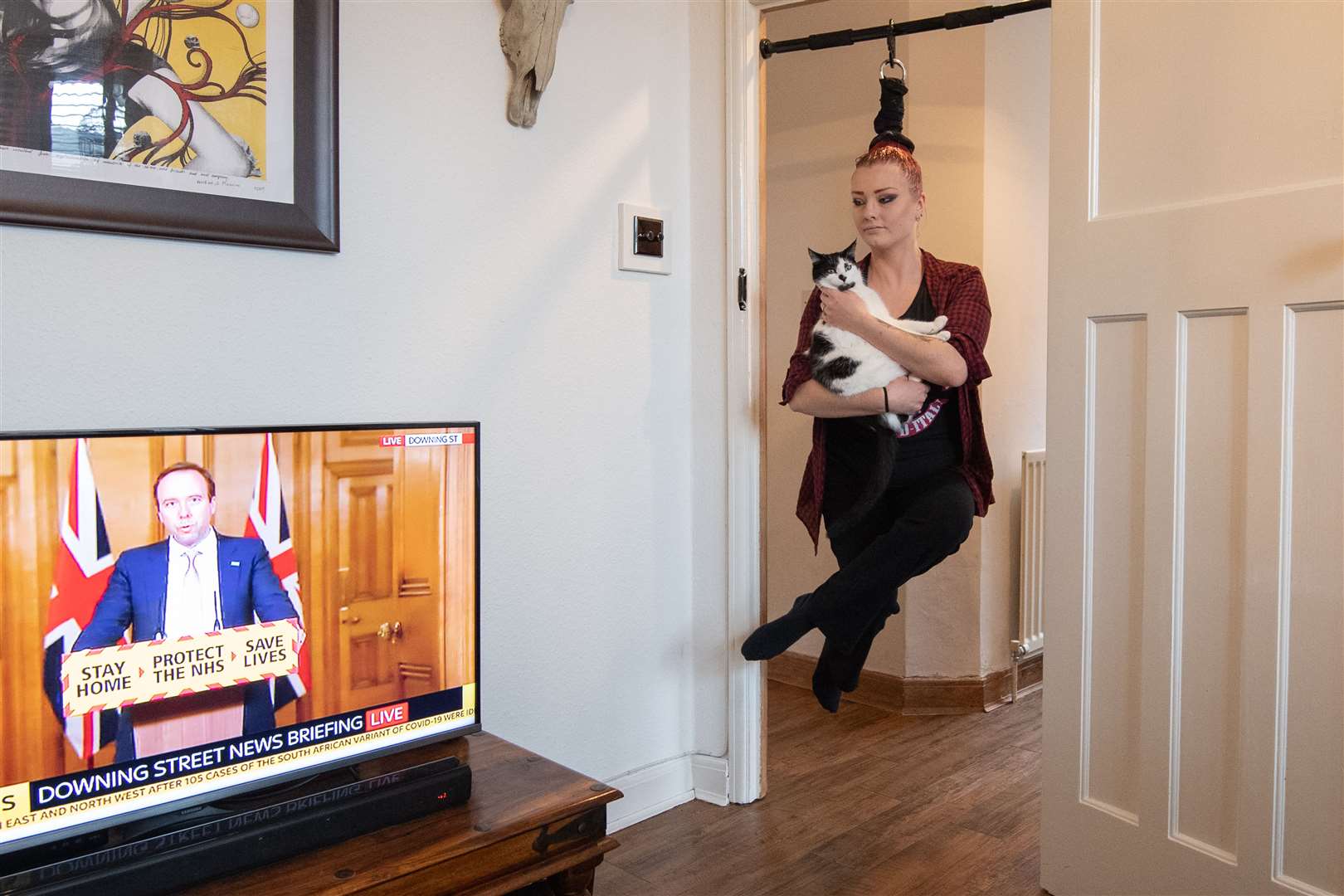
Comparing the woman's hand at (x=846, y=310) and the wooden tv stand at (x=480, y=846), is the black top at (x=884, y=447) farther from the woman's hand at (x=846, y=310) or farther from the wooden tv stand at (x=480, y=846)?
the wooden tv stand at (x=480, y=846)

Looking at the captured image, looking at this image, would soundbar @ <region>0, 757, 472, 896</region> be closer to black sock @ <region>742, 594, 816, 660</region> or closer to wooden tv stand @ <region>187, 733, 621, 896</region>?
wooden tv stand @ <region>187, 733, 621, 896</region>

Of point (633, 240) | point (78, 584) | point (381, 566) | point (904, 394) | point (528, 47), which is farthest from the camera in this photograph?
point (633, 240)

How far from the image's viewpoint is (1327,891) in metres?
1.49

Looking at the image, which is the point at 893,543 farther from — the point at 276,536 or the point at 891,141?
the point at 276,536

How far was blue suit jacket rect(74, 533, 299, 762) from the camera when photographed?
3.91 feet

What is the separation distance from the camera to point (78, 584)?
1.17 metres

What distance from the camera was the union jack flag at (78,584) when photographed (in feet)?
3.79

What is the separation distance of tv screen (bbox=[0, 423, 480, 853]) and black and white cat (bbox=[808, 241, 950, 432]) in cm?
87

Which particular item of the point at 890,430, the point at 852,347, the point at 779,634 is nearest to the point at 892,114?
the point at 852,347

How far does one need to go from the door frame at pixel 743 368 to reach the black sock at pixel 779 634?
16 cm

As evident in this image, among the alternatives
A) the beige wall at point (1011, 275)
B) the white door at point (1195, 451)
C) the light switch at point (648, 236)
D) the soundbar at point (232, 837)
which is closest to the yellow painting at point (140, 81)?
the light switch at point (648, 236)

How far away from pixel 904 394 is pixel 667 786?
1075 millimetres

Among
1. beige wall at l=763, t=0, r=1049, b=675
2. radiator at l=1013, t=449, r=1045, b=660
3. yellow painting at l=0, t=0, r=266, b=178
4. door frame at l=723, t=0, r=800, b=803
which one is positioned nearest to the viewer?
yellow painting at l=0, t=0, r=266, b=178

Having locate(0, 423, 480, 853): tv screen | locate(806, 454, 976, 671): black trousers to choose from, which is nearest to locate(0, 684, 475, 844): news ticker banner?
locate(0, 423, 480, 853): tv screen
